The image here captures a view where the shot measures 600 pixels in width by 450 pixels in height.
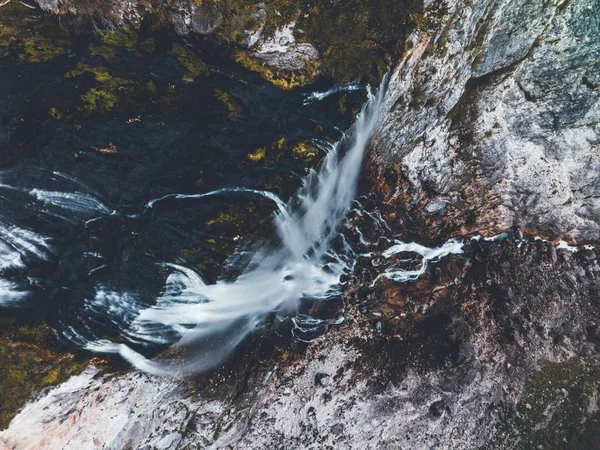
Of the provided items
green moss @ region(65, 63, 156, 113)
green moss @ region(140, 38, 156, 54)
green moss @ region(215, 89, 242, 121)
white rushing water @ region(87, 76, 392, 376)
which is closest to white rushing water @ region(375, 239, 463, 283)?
white rushing water @ region(87, 76, 392, 376)

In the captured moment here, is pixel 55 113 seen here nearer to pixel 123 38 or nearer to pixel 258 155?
pixel 123 38

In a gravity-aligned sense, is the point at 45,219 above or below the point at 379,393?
above

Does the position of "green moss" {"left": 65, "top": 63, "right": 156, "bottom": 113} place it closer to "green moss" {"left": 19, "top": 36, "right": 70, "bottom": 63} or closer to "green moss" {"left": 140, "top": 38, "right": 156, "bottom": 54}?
"green moss" {"left": 19, "top": 36, "right": 70, "bottom": 63}

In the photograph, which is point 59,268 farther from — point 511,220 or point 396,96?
point 511,220

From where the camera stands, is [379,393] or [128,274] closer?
[128,274]

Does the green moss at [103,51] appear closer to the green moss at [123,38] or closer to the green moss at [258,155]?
the green moss at [123,38]

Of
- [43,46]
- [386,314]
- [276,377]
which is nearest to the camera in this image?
[43,46]

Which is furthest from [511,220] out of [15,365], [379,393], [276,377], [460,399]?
[15,365]
